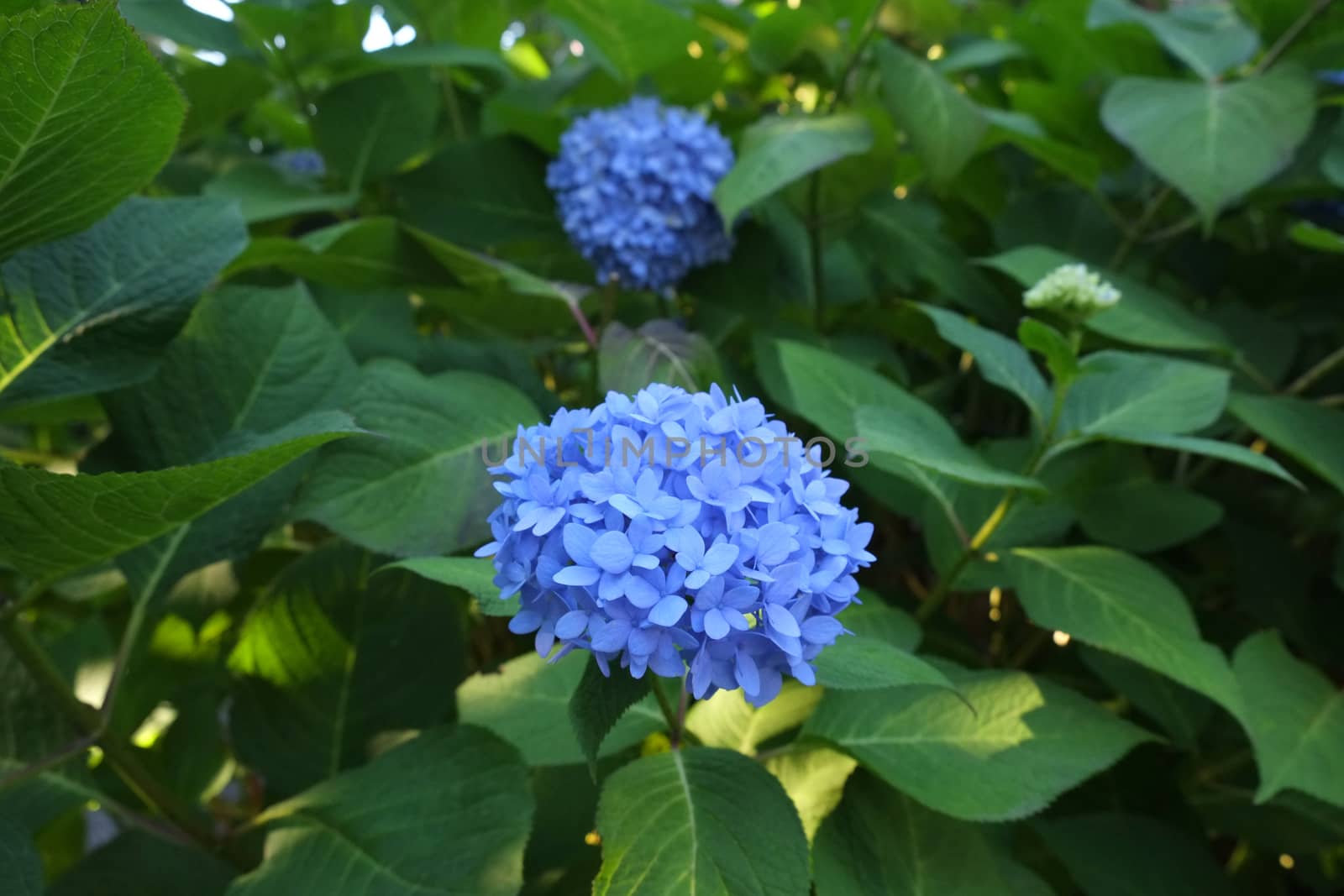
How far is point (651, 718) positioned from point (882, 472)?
1.24 feet

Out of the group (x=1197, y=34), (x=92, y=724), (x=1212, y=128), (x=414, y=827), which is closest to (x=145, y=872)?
(x=92, y=724)

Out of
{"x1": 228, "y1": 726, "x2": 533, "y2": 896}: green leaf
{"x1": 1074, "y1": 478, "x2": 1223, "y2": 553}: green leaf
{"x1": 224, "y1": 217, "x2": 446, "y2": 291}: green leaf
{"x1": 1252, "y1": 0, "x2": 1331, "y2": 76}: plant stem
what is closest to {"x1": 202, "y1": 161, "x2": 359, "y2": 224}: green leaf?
{"x1": 224, "y1": 217, "x2": 446, "y2": 291}: green leaf

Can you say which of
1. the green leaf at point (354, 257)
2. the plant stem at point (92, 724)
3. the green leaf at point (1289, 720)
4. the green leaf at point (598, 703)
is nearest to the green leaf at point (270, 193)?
the green leaf at point (354, 257)

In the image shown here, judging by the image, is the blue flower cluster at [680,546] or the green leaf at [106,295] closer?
the blue flower cluster at [680,546]

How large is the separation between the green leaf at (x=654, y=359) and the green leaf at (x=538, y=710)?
23cm

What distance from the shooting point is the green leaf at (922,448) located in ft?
2.02

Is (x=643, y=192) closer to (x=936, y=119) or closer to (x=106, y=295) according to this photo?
(x=936, y=119)

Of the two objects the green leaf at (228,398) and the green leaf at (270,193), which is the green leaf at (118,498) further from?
the green leaf at (270,193)

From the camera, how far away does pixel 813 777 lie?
663 millimetres

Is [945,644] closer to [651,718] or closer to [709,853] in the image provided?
[651,718]

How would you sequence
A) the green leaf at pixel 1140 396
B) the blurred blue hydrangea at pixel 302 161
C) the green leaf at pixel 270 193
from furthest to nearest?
the blurred blue hydrangea at pixel 302 161
the green leaf at pixel 270 193
the green leaf at pixel 1140 396

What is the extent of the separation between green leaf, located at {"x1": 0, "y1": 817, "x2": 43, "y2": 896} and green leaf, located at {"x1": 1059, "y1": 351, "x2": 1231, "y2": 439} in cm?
77

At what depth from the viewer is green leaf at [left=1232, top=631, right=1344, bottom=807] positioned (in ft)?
2.30

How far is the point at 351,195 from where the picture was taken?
1.05 metres
